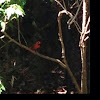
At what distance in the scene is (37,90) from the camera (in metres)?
3.12

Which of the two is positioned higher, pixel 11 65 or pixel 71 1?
pixel 71 1

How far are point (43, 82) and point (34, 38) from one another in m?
0.75
